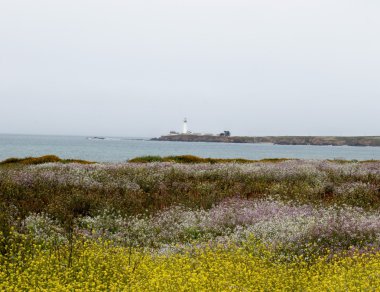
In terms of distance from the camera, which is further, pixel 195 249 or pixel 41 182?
pixel 41 182

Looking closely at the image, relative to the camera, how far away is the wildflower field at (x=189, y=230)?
24.2 feet

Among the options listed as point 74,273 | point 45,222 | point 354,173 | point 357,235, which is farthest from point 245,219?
point 354,173

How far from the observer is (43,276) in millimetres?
7211

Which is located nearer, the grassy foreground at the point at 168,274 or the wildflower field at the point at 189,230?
the grassy foreground at the point at 168,274

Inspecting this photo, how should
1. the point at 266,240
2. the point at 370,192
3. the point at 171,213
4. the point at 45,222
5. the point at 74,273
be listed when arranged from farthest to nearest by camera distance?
the point at 370,192, the point at 171,213, the point at 45,222, the point at 266,240, the point at 74,273

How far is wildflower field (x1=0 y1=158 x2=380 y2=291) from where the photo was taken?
7.39m

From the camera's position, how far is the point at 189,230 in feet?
39.3

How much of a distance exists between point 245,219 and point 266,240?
86.1 inches

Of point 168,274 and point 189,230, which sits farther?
point 189,230

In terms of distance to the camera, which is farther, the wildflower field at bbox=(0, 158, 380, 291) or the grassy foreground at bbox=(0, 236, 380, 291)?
the wildflower field at bbox=(0, 158, 380, 291)

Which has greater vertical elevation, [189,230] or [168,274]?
[168,274]

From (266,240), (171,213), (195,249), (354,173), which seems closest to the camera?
(195,249)

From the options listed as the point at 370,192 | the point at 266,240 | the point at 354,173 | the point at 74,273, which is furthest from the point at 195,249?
the point at 354,173

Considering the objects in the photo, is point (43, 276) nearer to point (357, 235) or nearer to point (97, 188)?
point (357, 235)
